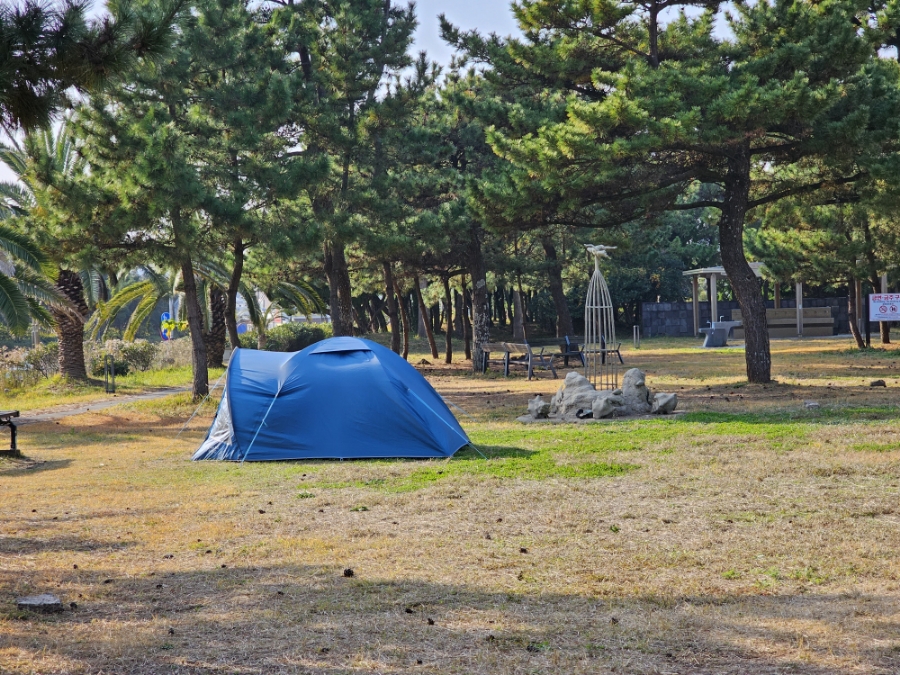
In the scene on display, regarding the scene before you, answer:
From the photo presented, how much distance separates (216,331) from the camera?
30.0 m

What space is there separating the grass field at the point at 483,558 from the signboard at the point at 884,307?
1488cm

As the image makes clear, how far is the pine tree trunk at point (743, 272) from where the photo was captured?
682 inches

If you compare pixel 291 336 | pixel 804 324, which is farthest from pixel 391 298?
pixel 804 324

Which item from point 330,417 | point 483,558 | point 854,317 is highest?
point 854,317

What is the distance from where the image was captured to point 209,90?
679 inches

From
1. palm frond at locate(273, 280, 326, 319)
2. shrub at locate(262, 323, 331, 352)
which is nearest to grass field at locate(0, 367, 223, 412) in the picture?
shrub at locate(262, 323, 331, 352)

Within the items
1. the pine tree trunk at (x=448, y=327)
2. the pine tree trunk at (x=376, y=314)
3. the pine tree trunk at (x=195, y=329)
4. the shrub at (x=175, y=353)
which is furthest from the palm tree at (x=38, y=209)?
the pine tree trunk at (x=376, y=314)

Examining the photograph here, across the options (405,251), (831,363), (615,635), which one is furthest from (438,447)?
(831,363)

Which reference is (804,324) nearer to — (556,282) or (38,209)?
(556,282)

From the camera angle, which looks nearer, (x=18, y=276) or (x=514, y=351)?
(x=18, y=276)

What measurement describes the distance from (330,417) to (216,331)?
64.7 feet

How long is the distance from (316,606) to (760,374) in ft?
46.7

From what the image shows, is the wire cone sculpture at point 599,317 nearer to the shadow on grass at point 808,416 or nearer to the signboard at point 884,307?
the shadow on grass at point 808,416

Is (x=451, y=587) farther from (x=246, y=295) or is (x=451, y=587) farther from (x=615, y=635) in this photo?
(x=246, y=295)
